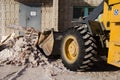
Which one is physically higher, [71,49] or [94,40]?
[94,40]

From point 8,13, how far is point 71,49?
1005 cm

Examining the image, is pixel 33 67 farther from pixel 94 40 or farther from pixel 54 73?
pixel 94 40

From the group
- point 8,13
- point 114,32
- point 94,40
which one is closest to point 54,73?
point 94,40

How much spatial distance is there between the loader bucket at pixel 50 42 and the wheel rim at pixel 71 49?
3.39 feet

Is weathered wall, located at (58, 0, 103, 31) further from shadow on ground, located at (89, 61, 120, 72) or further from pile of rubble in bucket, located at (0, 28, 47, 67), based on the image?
shadow on ground, located at (89, 61, 120, 72)

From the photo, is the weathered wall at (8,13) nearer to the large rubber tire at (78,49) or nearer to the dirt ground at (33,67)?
the dirt ground at (33,67)

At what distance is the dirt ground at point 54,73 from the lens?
7.94 m

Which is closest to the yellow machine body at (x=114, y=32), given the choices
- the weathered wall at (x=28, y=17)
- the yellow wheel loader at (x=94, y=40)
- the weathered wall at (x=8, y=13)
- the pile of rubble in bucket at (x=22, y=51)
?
the yellow wheel loader at (x=94, y=40)

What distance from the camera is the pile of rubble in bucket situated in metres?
9.96

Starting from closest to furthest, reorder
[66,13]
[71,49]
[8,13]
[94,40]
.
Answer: [94,40] → [71,49] → [66,13] → [8,13]

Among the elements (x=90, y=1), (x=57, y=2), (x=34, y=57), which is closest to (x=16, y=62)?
(x=34, y=57)

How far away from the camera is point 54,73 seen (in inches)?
331

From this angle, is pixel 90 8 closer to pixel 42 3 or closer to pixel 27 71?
pixel 42 3

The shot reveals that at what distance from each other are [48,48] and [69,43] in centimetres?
147
